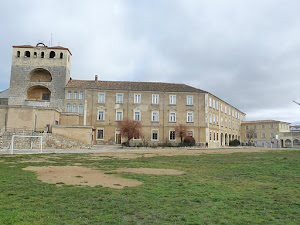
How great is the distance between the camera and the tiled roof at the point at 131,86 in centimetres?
4669

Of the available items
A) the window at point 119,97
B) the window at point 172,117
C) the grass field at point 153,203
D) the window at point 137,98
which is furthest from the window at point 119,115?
the grass field at point 153,203

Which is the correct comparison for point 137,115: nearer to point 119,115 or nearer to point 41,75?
point 119,115

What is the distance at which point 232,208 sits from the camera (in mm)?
5766

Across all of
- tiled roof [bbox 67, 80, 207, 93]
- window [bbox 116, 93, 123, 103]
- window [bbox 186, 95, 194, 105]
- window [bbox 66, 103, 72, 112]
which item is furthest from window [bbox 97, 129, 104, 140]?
window [bbox 186, 95, 194, 105]

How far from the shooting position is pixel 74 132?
1369 inches

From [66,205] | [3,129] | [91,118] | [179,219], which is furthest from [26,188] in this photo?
[91,118]

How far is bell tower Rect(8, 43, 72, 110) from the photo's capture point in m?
45.1

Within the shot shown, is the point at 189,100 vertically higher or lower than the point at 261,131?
higher

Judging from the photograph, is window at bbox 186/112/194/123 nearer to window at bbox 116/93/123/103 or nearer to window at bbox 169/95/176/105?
window at bbox 169/95/176/105

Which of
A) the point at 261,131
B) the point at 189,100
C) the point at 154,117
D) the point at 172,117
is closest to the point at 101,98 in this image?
the point at 154,117

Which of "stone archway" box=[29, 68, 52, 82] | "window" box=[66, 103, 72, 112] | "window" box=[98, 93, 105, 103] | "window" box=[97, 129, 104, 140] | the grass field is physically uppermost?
"stone archway" box=[29, 68, 52, 82]

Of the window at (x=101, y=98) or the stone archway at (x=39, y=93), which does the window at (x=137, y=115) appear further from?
the stone archway at (x=39, y=93)

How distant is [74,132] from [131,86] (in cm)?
1668

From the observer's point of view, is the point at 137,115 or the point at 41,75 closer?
the point at 137,115
